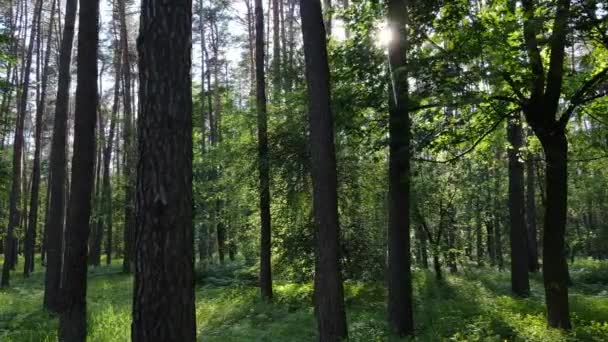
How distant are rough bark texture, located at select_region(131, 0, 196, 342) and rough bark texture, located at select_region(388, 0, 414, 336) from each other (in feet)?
18.1

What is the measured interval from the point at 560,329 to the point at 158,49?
26.1 feet

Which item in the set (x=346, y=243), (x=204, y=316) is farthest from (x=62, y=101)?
(x=346, y=243)

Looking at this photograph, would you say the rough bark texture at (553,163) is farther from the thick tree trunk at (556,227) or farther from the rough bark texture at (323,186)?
the rough bark texture at (323,186)

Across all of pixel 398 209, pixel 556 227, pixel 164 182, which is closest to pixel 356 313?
pixel 398 209

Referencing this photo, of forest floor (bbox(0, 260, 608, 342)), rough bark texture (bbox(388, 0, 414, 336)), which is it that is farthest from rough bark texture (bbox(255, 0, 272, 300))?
rough bark texture (bbox(388, 0, 414, 336))

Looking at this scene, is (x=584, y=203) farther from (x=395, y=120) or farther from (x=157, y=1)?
(x=157, y=1)

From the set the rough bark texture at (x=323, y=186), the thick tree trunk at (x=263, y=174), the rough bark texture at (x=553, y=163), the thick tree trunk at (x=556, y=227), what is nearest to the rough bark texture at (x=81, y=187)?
the rough bark texture at (x=323, y=186)

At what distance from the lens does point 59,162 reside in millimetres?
12000

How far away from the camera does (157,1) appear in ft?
12.7

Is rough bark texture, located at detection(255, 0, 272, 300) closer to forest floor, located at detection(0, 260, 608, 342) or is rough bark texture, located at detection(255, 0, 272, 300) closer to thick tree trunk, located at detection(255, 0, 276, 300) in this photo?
thick tree trunk, located at detection(255, 0, 276, 300)

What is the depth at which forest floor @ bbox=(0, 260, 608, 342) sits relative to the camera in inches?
344

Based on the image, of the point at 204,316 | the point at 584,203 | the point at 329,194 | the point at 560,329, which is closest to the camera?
the point at 329,194

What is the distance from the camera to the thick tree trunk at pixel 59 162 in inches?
466

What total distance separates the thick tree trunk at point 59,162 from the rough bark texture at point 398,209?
7.68 metres
